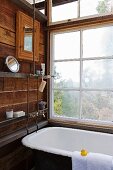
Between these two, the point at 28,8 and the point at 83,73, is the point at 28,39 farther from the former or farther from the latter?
the point at 83,73

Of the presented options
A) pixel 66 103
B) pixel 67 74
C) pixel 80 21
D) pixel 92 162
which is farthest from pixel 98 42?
pixel 92 162

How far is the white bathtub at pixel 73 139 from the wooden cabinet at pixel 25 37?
38.8 inches

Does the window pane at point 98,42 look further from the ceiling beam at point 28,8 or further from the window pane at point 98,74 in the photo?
the ceiling beam at point 28,8

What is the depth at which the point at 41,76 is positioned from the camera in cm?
241

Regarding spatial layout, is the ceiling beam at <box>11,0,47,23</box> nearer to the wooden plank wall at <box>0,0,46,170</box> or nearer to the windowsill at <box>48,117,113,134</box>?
the wooden plank wall at <box>0,0,46,170</box>

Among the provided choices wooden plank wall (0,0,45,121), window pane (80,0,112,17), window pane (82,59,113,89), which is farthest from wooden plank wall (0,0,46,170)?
window pane (80,0,112,17)

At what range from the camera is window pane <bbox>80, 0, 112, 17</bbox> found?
237 centimetres

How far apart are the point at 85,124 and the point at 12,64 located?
1258mm

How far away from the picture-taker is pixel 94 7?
2445 mm

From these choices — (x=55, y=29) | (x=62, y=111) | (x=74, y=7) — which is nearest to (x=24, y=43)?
(x=55, y=29)

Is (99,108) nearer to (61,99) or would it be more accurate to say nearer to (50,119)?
(61,99)

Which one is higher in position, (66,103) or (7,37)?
(7,37)

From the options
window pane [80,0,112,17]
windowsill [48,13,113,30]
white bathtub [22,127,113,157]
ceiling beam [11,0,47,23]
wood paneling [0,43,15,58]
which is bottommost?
white bathtub [22,127,113,157]

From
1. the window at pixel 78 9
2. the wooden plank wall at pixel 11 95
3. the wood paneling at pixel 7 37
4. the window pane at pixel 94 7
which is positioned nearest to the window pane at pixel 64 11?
the window at pixel 78 9
